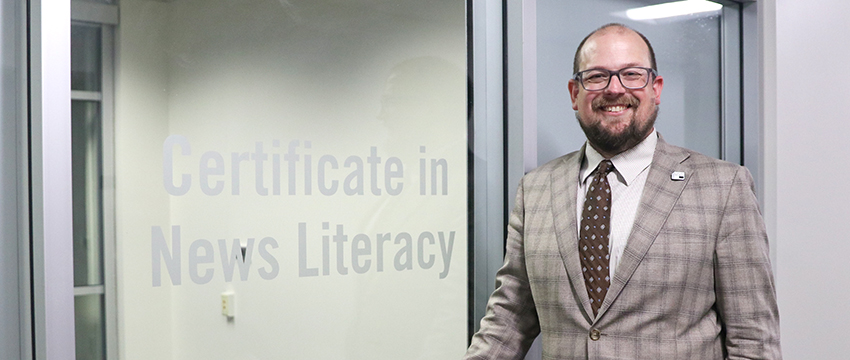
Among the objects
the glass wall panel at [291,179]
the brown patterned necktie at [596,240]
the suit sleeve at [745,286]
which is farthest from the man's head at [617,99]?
the glass wall panel at [291,179]

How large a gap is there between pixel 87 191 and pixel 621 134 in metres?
1.20

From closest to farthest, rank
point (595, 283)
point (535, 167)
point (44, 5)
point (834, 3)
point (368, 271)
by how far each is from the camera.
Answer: point (44, 5) → point (595, 283) → point (368, 271) → point (535, 167) → point (834, 3)

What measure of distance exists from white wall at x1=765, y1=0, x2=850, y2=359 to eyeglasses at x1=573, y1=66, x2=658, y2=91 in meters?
1.17

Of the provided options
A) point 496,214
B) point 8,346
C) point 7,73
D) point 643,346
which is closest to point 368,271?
point 496,214

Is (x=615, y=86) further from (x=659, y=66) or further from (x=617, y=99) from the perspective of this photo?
(x=659, y=66)

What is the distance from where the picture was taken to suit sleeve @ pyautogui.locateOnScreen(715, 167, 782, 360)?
59.5 inches

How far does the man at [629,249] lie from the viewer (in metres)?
1.54

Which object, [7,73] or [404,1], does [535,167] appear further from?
[7,73]

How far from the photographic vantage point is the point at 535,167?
203cm

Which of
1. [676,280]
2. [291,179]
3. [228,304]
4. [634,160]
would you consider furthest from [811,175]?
[228,304]

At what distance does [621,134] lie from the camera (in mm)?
1679

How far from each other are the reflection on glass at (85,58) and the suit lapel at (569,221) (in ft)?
3.51

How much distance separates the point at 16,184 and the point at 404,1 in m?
1.04

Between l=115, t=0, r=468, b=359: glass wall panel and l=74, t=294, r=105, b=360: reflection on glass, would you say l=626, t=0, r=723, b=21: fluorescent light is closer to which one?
l=115, t=0, r=468, b=359: glass wall panel
